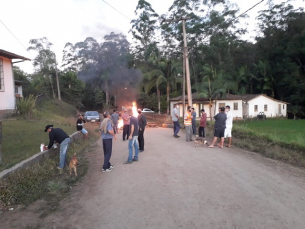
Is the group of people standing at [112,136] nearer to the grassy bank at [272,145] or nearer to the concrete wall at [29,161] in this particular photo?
the concrete wall at [29,161]

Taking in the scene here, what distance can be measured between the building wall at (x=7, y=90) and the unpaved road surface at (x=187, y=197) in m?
10.9

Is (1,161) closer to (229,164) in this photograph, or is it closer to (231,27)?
(229,164)

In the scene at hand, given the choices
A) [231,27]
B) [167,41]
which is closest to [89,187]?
[167,41]

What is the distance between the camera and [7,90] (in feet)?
54.9

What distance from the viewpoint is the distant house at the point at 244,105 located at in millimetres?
33562

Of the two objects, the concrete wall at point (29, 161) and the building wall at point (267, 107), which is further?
the building wall at point (267, 107)

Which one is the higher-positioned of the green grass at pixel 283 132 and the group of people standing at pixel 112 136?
the group of people standing at pixel 112 136

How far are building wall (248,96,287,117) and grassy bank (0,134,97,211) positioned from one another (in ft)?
103

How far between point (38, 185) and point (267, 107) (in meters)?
35.3

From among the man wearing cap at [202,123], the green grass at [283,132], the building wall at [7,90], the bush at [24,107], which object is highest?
the building wall at [7,90]

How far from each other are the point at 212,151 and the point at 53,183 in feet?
18.4

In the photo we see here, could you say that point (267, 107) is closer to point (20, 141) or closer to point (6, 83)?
point (6, 83)

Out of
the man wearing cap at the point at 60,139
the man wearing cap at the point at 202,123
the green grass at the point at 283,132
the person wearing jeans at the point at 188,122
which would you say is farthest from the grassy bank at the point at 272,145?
the man wearing cap at the point at 60,139

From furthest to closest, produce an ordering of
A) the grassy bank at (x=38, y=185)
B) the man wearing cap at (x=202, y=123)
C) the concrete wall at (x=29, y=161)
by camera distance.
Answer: the man wearing cap at (x=202, y=123) < the concrete wall at (x=29, y=161) < the grassy bank at (x=38, y=185)
